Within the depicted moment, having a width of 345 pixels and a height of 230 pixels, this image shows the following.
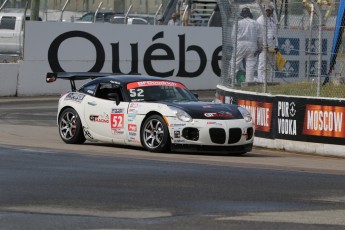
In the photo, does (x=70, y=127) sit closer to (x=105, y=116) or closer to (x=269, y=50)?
(x=105, y=116)

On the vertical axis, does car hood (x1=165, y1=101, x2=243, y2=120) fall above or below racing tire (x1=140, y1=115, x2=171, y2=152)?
above

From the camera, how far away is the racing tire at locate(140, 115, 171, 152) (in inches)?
658

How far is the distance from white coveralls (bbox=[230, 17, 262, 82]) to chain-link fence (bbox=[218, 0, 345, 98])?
0.02 metres

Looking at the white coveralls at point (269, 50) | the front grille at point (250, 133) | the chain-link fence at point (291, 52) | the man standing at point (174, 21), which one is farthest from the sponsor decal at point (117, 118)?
the man standing at point (174, 21)

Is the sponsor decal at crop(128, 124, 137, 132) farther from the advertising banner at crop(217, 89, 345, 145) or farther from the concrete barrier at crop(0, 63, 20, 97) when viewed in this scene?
the concrete barrier at crop(0, 63, 20, 97)

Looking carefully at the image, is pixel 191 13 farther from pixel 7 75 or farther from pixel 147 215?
pixel 147 215

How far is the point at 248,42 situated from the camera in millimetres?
20500

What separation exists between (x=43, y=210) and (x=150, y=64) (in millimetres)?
21328

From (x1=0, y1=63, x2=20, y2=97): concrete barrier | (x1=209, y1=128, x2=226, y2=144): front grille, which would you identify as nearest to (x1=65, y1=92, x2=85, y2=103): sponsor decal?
(x1=209, y1=128, x2=226, y2=144): front grille

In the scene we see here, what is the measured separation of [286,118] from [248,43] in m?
2.59

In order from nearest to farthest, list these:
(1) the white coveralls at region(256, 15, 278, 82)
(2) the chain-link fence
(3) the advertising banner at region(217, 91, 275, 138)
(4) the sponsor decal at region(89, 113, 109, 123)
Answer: (4) the sponsor decal at region(89, 113, 109, 123) < (2) the chain-link fence < (3) the advertising banner at region(217, 91, 275, 138) < (1) the white coveralls at region(256, 15, 278, 82)

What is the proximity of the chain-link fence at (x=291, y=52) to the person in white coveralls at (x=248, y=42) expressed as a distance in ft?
0.06

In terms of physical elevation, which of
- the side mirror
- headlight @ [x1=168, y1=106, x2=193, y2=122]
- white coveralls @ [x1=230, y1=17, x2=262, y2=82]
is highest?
white coveralls @ [x1=230, y1=17, x2=262, y2=82]

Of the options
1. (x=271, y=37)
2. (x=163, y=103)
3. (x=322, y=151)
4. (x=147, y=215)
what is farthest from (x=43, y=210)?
(x=271, y=37)
